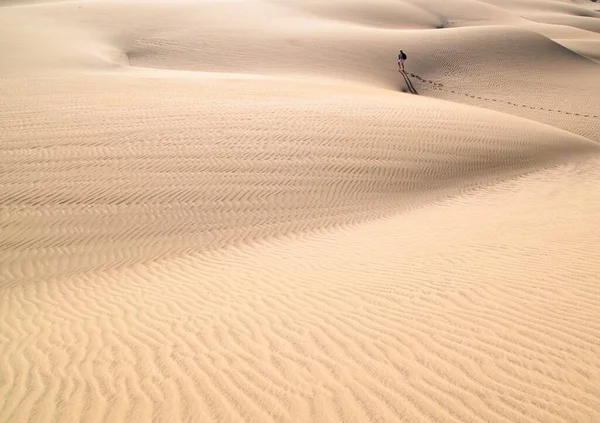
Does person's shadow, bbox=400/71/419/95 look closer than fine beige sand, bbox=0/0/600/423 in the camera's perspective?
No

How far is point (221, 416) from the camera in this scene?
12.6 feet

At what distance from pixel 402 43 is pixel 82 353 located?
27472 mm

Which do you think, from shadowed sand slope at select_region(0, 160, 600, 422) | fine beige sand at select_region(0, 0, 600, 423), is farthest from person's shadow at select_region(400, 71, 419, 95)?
shadowed sand slope at select_region(0, 160, 600, 422)

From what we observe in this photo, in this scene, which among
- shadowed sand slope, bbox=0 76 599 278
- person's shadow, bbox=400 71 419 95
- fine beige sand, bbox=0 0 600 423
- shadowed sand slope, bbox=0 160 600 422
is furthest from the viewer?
person's shadow, bbox=400 71 419 95

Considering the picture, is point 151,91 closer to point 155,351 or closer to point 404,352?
point 155,351

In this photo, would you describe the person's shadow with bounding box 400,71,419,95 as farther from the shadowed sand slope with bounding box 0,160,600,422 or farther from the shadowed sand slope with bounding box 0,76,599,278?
the shadowed sand slope with bounding box 0,160,600,422

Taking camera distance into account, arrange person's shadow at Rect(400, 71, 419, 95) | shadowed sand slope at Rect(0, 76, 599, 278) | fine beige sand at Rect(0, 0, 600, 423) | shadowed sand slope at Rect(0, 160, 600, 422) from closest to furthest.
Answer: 1. shadowed sand slope at Rect(0, 160, 600, 422)
2. fine beige sand at Rect(0, 0, 600, 423)
3. shadowed sand slope at Rect(0, 76, 599, 278)
4. person's shadow at Rect(400, 71, 419, 95)

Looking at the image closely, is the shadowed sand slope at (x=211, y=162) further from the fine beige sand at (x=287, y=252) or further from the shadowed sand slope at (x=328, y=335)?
the shadowed sand slope at (x=328, y=335)

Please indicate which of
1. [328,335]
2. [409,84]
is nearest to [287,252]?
[328,335]

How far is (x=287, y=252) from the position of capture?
28.5ft

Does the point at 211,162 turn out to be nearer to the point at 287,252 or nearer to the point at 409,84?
the point at 287,252

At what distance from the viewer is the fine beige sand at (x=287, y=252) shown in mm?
4117

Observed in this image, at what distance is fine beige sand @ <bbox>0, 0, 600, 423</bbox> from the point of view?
4.12 meters

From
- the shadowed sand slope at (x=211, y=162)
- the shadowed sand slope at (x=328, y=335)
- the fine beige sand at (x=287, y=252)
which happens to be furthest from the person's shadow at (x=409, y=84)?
the shadowed sand slope at (x=328, y=335)
